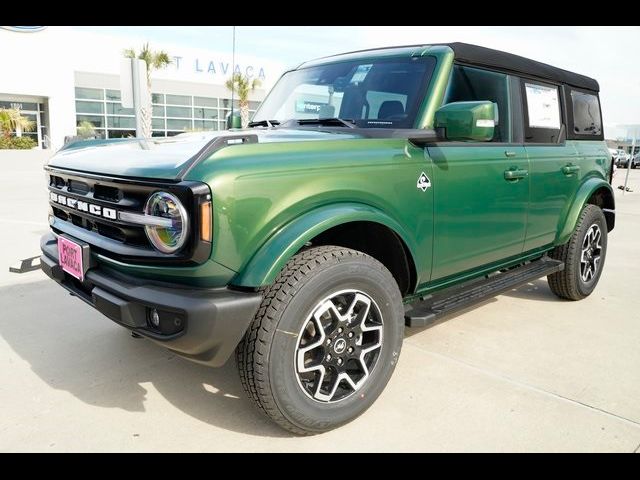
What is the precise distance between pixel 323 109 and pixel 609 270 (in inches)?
165

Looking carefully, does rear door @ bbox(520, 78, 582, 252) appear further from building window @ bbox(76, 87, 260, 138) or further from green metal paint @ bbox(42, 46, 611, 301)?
building window @ bbox(76, 87, 260, 138)

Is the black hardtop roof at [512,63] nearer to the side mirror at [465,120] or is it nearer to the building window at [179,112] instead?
the side mirror at [465,120]

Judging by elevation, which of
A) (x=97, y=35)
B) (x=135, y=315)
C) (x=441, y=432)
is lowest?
(x=441, y=432)

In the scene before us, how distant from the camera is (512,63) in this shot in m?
3.55

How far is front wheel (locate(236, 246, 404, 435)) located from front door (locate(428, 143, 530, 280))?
57cm

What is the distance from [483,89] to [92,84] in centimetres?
2830

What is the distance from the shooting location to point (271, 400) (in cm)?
216

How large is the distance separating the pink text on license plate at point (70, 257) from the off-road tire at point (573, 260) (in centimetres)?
362

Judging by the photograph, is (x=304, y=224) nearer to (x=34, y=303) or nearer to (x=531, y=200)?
(x=531, y=200)

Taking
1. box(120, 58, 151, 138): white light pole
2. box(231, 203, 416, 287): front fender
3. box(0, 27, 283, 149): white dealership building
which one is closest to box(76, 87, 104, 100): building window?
box(0, 27, 283, 149): white dealership building

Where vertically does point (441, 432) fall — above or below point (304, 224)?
below

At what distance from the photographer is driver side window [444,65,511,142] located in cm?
306

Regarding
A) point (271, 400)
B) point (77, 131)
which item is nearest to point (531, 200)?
point (271, 400)

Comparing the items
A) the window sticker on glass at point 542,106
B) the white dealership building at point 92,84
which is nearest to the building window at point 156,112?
the white dealership building at point 92,84
